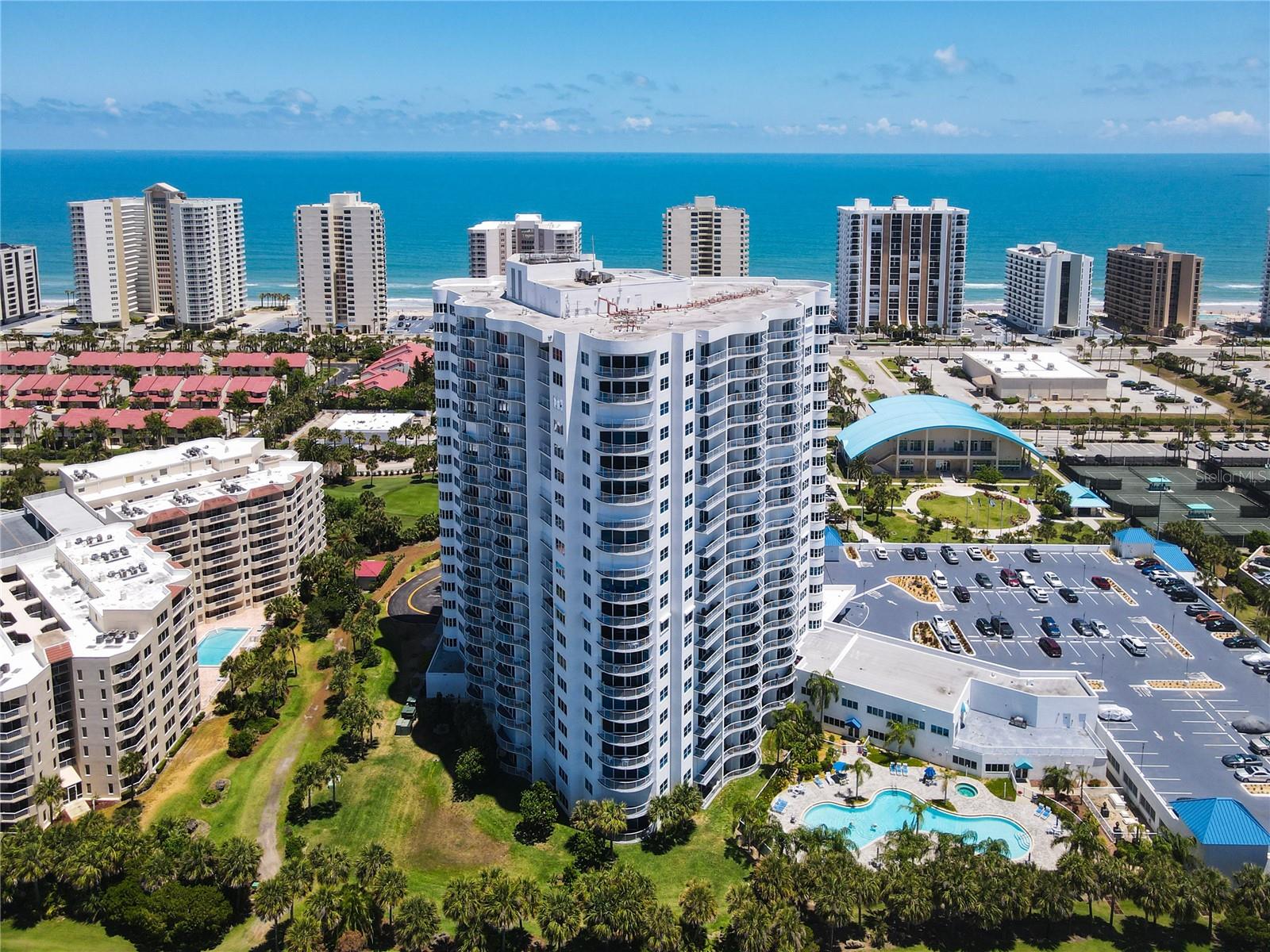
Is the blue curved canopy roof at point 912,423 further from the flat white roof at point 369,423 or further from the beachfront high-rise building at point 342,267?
the beachfront high-rise building at point 342,267

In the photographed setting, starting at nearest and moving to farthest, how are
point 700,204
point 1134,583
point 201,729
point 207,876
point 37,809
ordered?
point 207,876
point 37,809
point 201,729
point 1134,583
point 700,204

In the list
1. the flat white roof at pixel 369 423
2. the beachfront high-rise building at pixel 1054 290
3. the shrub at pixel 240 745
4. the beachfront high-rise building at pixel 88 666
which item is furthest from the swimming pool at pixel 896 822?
the beachfront high-rise building at pixel 1054 290

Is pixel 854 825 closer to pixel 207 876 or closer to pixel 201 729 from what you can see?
pixel 207 876

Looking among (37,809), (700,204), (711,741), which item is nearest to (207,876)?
(37,809)

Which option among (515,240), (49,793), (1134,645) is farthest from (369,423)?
(1134,645)

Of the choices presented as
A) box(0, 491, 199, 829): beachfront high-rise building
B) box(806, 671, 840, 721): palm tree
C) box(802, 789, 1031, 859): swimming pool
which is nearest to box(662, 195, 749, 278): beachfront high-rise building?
box(806, 671, 840, 721): palm tree

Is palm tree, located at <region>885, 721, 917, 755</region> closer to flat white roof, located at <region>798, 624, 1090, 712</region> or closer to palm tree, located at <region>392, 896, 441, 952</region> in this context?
flat white roof, located at <region>798, 624, 1090, 712</region>

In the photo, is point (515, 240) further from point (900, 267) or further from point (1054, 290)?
point (1054, 290)
